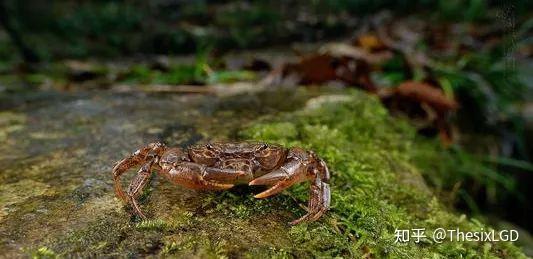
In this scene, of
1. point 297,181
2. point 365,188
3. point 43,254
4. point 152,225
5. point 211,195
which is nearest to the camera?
point 43,254

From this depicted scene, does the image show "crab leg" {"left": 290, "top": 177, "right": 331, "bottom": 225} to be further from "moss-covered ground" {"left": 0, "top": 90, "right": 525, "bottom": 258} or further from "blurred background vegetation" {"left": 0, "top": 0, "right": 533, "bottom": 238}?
"blurred background vegetation" {"left": 0, "top": 0, "right": 533, "bottom": 238}

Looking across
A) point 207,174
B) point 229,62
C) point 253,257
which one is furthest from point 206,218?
point 229,62

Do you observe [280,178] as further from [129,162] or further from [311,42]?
[311,42]

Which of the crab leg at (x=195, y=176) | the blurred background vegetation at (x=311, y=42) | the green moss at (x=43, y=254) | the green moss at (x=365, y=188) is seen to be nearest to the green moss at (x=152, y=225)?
the crab leg at (x=195, y=176)

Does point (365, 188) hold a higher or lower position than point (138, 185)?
lower

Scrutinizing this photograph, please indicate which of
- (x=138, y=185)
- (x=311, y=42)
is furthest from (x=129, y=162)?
(x=311, y=42)

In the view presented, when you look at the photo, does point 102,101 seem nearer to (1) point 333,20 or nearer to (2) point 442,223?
(2) point 442,223
